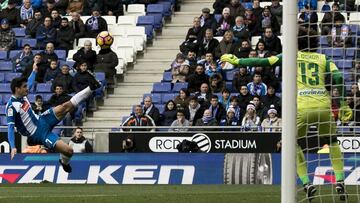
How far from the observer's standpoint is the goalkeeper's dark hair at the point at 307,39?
12186 mm

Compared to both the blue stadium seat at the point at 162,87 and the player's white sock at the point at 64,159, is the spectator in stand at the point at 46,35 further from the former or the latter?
the player's white sock at the point at 64,159

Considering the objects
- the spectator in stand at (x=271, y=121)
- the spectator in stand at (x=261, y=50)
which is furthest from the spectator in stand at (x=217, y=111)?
the spectator in stand at (x=261, y=50)

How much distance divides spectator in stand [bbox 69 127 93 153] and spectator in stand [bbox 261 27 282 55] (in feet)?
15.1

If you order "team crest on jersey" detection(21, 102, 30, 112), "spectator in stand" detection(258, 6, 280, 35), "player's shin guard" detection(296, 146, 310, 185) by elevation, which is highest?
"spectator in stand" detection(258, 6, 280, 35)

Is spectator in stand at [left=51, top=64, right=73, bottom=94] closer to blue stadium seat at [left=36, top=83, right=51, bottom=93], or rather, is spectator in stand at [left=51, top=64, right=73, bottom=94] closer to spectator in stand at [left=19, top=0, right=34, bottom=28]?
blue stadium seat at [left=36, top=83, right=51, bottom=93]

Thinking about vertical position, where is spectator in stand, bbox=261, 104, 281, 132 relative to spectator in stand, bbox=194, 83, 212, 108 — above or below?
below

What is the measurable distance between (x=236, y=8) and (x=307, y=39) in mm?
13890

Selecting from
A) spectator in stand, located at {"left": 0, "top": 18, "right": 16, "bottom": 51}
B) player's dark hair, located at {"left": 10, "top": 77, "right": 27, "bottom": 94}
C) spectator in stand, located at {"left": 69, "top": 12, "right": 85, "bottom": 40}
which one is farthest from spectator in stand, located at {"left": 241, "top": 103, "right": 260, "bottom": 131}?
spectator in stand, located at {"left": 0, "top": 18, "right": 16, "bottom": 51}

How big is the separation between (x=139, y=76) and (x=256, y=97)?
4.68 m

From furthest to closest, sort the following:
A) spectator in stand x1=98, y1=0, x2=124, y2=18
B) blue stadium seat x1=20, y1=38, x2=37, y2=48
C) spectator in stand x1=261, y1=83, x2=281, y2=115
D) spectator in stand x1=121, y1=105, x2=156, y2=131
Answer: spectator in stand x1=98, y1=0, x2=124, y2=18 → blue stadium seat x1=20, y1=38, x2=37, y2=48 → spectator in stand x1=121, y1=105, x2=156, y2=131 → spectator in stand x1=261, y1=83, x2=281, y2=115

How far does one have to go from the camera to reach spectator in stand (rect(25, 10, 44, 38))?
92.8 feet

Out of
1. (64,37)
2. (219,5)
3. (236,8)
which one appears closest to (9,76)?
(64,37)

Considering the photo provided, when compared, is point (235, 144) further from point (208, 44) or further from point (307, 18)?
point (307, 18)

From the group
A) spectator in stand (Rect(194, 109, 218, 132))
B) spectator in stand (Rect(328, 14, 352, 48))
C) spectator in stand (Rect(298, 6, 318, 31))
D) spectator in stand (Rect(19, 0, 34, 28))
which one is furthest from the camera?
spectator in stand (Rect(19, 0, 34, 28))
